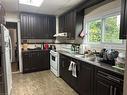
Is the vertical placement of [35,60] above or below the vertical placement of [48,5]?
below

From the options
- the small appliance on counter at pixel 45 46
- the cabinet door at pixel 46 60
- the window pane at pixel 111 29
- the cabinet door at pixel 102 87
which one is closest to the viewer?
the cabinet door at pixel 102 87

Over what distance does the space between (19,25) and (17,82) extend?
2.23m

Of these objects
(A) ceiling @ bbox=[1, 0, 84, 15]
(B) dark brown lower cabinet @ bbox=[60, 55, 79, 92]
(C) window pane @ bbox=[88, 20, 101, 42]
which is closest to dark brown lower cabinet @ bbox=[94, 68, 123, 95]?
(B) dark brown lower cabinet @ bbox=[60, 55, 79, 92]

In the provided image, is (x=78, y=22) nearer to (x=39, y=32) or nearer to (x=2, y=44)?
(x=39, y=32)

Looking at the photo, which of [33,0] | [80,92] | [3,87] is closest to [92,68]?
[80,92]

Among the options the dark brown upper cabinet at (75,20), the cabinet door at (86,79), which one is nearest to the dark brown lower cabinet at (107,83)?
the cabinet door at (86,79)

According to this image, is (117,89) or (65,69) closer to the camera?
(117,89)

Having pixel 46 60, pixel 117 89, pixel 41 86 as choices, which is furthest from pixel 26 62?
pixel 117 89

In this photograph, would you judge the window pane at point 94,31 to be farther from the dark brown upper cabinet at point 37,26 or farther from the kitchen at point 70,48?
the dark brown upper cabinet at point 37,26

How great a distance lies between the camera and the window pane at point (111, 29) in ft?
7.98

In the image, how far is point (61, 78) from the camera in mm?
3693

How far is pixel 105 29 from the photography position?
9.16ft

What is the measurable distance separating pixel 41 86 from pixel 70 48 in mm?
1696

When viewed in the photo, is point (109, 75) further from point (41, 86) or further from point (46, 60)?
point (46, 60)
